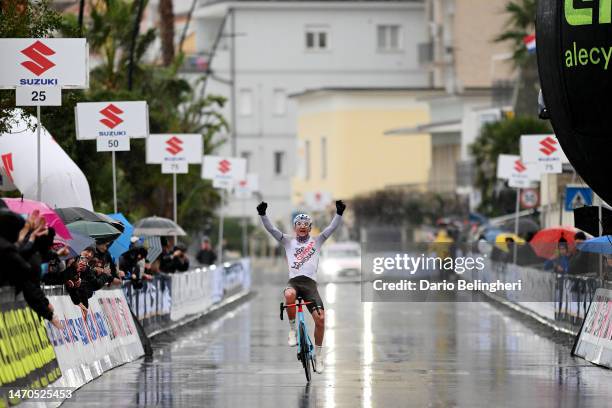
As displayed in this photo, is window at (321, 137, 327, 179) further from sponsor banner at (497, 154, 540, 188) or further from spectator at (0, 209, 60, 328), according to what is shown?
spectator at (0, 209, 60, 328)

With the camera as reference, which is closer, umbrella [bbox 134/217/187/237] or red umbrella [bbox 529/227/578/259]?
red umbrella [bbox 529/227/578/259]

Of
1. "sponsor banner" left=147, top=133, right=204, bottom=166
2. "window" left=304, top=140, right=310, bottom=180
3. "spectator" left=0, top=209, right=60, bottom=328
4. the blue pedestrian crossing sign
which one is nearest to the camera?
"spectator" left=0, top=209, right=60, bottom=328

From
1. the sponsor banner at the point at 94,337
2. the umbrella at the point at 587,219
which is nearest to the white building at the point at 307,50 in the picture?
the sponsor banner at the point at 94,337

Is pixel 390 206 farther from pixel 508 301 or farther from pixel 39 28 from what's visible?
pixel 39 28

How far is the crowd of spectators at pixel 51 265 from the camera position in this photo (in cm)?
1593

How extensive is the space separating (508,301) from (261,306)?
36.1 feet

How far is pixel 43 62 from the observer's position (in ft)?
76.2

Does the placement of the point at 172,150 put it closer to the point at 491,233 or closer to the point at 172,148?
the point at 172,148

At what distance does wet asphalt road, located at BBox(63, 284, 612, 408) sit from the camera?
1858cm

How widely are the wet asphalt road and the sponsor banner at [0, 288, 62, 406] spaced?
530mm

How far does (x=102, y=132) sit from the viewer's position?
98.7 feet

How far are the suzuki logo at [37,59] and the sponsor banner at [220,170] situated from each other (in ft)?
77.6

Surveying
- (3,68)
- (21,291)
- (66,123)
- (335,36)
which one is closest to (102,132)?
(66,123)

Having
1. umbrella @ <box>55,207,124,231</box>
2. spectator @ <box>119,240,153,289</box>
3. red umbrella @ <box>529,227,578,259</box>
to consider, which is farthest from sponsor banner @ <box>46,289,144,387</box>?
red umbrella @ <box>529,227,578,259</box>
